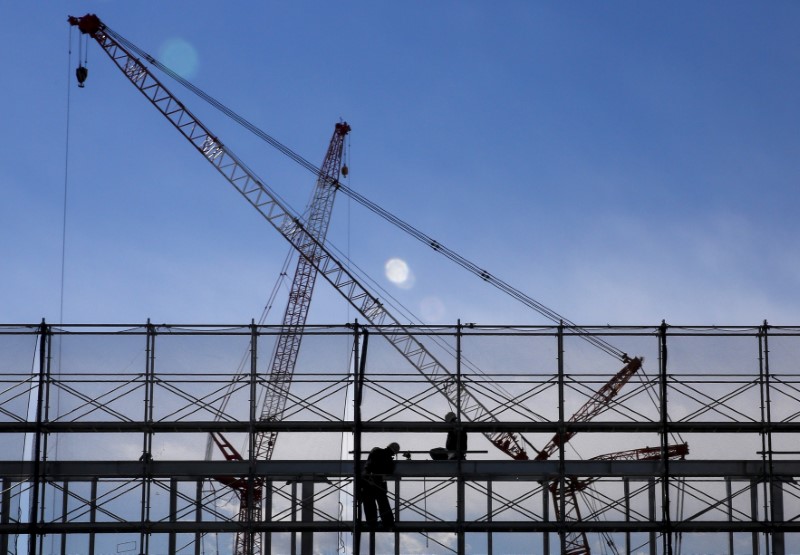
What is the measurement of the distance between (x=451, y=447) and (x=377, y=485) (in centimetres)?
209

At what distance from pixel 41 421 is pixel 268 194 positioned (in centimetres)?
3592

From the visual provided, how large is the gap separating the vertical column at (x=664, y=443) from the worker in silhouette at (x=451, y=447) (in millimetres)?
4814

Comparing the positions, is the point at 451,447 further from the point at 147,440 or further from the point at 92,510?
the point at 92,510

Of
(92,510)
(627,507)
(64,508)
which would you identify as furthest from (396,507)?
(64,508)

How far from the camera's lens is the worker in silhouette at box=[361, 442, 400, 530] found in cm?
2648

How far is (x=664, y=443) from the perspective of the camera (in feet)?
88.0

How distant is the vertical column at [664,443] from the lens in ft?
87.5

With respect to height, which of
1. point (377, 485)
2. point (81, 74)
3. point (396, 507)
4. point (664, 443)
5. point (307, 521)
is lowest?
point (307, 521)

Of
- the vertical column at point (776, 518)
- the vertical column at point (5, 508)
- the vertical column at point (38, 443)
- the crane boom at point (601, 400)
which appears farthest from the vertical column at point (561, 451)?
the vertical column at point (5, 508)

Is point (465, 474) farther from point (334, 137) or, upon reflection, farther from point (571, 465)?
point (334, 137)

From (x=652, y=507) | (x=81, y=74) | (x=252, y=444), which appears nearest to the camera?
(x=252, y=444)

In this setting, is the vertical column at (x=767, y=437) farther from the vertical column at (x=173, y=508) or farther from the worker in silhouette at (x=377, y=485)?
the vertical column at (x=173, y=508)

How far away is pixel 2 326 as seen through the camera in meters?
27.2

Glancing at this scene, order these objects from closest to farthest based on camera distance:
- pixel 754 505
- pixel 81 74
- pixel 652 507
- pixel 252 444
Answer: pixel 252 444
pixel 754 505
pixel 652 507
pixel 81 74
